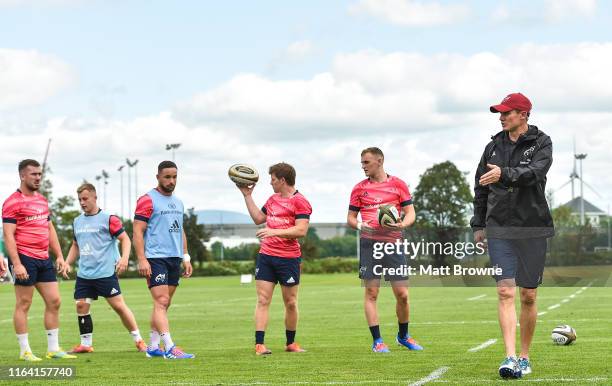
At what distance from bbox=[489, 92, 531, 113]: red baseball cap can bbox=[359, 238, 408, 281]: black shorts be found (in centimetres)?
363

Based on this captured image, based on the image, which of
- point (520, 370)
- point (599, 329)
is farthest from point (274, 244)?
point (599, 329)

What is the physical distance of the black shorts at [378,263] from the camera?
1362 cm

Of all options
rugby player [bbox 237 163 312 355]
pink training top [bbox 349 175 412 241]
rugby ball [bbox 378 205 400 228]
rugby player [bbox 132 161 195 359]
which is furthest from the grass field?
rugby ball [bbox 378 205 400 228]

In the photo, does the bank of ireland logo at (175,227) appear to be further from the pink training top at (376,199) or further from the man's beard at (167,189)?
the pink training top at (376,199)

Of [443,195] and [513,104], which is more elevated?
[443,195]

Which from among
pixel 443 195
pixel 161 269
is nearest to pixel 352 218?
pixel 161 269

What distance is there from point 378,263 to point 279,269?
119 cm

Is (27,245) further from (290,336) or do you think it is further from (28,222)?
(290,336)

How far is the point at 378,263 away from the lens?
44.9ft

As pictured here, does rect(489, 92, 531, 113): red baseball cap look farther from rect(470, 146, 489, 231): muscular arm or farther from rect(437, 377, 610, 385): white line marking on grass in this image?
rect(437, 377, 610, 385): white line marking on grass

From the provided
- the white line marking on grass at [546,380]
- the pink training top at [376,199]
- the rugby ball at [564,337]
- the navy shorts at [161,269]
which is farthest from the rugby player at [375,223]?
the white line marking on grass at [546,380]

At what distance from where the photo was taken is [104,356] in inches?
545

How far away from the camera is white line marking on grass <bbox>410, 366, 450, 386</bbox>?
9.82 metres

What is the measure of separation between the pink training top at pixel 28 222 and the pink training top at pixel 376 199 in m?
3.75
